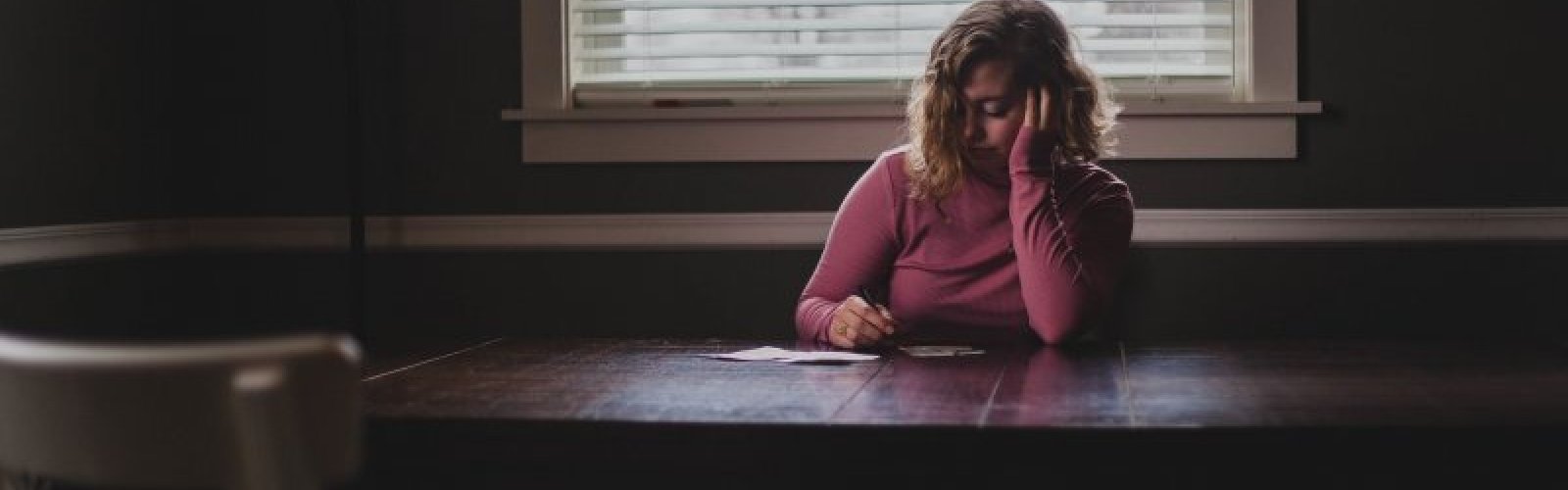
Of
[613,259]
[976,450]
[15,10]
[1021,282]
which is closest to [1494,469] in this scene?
[976,450]

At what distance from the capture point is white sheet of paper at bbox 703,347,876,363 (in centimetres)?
204

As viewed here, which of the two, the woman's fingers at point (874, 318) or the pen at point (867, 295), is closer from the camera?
the woman's fingers at point (874, 318)

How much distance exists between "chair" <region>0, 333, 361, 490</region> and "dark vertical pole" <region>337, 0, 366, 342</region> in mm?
1806

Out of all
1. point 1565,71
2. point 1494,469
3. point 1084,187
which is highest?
point 1565,71

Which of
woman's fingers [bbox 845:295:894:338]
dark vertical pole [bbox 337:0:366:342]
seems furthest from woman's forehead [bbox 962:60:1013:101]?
dark vertical pole [bbox 337:0:366:342]

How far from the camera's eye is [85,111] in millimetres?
2875

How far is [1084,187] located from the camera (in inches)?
98.8

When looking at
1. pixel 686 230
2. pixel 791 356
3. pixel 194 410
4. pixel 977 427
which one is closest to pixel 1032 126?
pixel 791 356

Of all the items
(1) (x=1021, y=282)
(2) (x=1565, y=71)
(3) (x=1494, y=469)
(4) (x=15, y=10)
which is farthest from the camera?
(2) (x=1565, y=71)

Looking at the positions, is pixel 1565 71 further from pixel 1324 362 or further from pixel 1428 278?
pixel 1324 362

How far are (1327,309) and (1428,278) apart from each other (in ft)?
0.64

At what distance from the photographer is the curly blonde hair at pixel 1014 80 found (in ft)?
8.22

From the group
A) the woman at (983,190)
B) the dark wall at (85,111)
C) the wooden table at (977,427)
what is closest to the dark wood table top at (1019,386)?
the wooden table at (977,427)

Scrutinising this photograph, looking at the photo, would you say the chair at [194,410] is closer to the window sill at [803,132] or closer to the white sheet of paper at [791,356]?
the white sheet of paper at [791,356]
